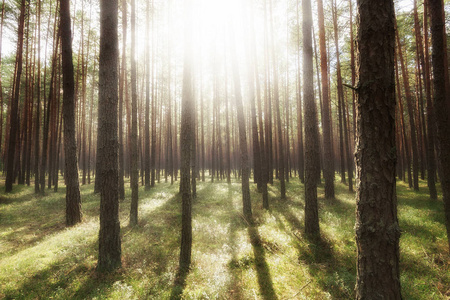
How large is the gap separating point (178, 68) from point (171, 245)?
64.4 feet

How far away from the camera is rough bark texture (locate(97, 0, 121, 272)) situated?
4812 millimetres

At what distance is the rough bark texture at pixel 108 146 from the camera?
481cm

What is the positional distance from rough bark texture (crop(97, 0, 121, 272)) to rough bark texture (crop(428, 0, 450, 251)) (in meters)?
8.16

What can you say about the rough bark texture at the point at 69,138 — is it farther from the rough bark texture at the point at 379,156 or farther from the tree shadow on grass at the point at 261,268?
the rough bark texture at the point at 379,156

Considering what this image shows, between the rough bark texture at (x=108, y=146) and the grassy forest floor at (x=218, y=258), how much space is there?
0.57 metres

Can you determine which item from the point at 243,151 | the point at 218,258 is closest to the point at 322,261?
the point at 218,258

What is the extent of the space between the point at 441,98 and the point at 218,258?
717cm

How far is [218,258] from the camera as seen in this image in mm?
5492

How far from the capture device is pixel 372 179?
223cm

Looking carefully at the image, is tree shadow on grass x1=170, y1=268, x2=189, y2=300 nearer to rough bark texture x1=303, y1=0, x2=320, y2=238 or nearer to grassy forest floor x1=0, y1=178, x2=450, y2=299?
grassy forest floor x1=0, y1=178, x2=450, y2=299

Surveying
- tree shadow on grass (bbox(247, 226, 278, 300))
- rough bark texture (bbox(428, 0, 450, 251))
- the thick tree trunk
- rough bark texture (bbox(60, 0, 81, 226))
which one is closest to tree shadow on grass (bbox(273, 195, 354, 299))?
tree shadow on grass (bbox(247, 226, 278, 300))

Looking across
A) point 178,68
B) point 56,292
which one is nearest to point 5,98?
point 178,68

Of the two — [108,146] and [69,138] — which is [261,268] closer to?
[108,146]

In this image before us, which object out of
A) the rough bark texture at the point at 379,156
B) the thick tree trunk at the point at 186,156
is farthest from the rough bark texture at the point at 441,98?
the thick tree trunk at the point at 186,156
